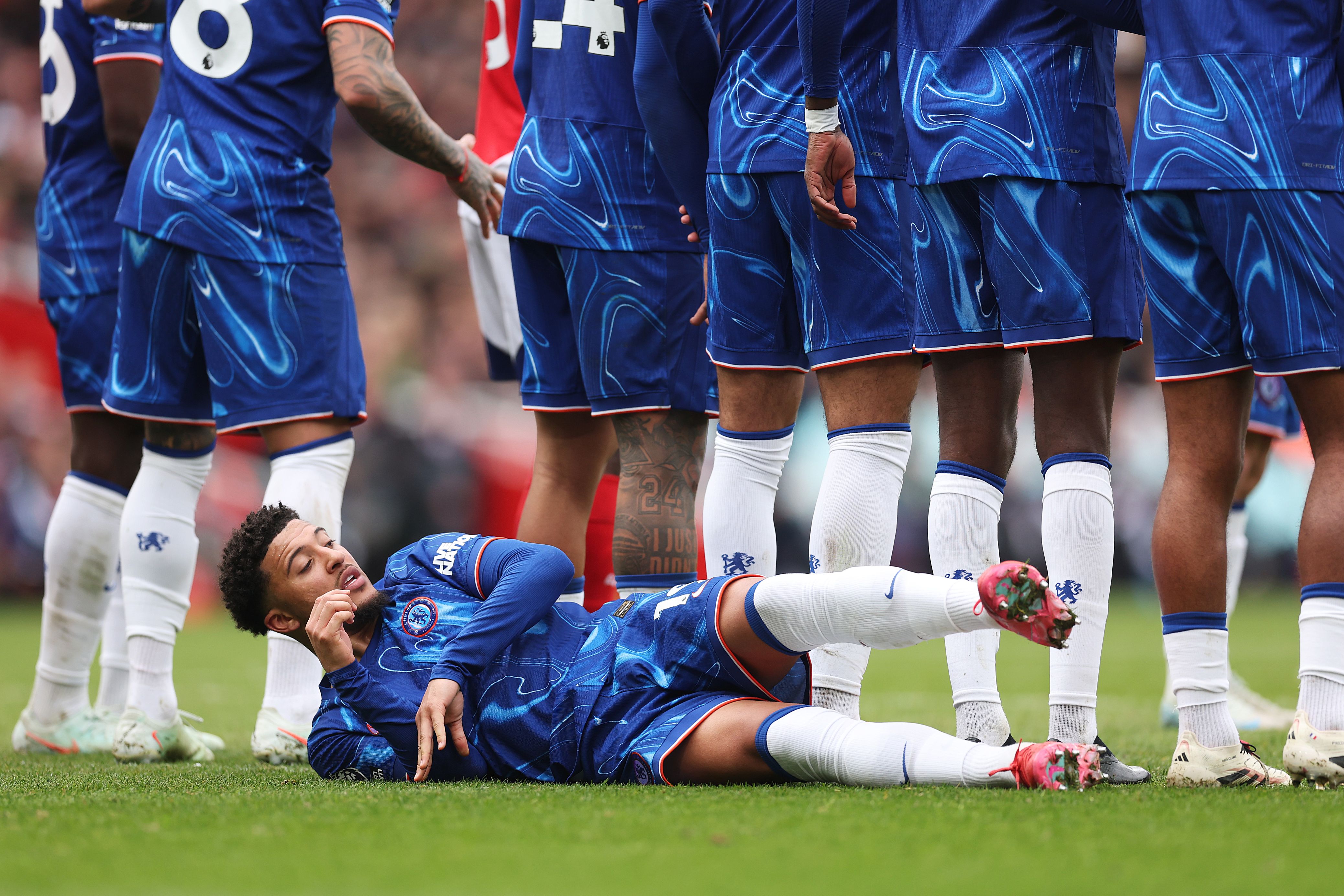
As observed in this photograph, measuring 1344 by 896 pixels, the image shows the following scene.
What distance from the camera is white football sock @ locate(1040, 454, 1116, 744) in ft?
8.64

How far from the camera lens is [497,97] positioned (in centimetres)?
454

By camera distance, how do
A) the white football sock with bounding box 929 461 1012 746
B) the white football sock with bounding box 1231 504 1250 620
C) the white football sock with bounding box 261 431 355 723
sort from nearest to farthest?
the white football sock with bounding box 929 461 1012 746, the white football sock with bounding box 261 431 355 723, the white football sock with bounding box 1231 504 1250 620

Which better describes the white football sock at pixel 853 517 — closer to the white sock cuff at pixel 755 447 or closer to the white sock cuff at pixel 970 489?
the white sock cuff at pixel 970 489

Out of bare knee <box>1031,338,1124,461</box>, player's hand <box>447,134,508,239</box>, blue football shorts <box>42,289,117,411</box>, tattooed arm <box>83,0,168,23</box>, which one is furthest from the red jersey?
bare knee <box>1031,338,1124,461</box>

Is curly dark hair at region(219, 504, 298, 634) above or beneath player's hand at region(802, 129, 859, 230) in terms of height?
beneath

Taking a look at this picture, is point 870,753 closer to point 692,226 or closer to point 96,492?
point 692,226

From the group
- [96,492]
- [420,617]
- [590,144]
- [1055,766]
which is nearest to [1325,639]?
[1055,766]

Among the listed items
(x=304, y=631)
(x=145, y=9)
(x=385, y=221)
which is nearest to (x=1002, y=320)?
(x=304, y=631)

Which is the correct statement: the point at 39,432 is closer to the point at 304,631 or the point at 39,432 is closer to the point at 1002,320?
the point at 304,631

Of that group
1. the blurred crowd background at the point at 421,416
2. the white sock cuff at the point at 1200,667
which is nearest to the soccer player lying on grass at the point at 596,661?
the white sock cuff at the point at 1200,667

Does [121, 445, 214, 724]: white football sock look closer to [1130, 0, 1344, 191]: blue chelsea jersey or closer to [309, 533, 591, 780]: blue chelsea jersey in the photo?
[309, 533, 591, 780]: blue chelsea jersey

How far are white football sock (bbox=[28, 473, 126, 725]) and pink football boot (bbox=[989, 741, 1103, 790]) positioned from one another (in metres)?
2.82

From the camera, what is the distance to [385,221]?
13.2 meters

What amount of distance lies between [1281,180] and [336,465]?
2400mm
